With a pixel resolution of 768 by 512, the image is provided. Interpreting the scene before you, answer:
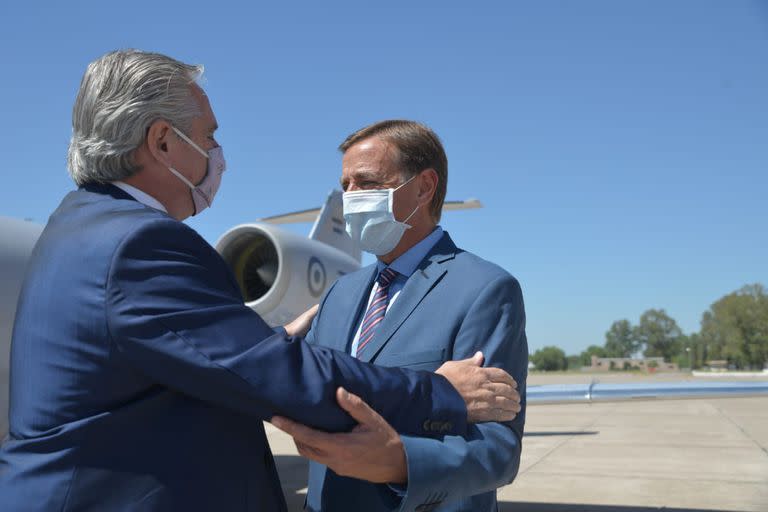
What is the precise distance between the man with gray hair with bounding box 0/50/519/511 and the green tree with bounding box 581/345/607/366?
140044mm

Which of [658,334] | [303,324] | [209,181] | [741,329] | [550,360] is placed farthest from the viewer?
[658,334]

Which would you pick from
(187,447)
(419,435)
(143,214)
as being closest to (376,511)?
(419,435)

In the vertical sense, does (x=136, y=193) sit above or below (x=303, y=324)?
above

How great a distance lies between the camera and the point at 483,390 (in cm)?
173

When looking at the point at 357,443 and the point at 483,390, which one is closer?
the point at 357,443

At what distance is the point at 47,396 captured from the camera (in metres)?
1.48

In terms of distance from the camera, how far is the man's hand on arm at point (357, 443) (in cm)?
149

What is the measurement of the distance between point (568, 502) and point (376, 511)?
18.9 ft

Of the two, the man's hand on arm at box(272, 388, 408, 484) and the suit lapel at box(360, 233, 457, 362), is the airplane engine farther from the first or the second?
the man's hand on arm at box(272, 388, 408, 484)

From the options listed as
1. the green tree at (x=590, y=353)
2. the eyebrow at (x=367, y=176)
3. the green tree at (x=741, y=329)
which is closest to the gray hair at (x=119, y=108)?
the eyebrow at (x=367, y=176)

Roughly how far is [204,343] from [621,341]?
15552cm

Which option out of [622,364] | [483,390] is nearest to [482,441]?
[483,390]

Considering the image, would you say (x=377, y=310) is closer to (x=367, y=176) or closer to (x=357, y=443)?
(x=367, y=176)

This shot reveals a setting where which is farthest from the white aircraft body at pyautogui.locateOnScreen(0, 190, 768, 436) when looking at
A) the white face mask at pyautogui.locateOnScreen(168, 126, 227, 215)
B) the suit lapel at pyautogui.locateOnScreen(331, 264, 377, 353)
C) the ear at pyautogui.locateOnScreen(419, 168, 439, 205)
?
the white face mask at pyautogui.locateOnScreen(168, 126, 227, 215)
